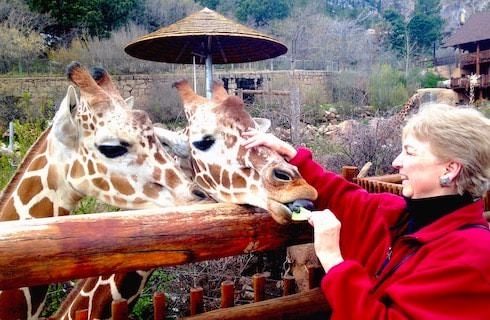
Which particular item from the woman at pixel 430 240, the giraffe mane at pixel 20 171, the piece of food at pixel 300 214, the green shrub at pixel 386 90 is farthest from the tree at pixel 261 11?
the woman at pixel 430 240

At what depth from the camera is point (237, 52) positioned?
7008 mm

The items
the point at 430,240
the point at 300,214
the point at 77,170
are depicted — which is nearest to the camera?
the point at 430,240

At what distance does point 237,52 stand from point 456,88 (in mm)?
18878

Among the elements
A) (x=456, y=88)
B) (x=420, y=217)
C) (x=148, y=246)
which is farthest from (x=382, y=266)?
(x=456, y=88)

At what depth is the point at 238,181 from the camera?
2.21m

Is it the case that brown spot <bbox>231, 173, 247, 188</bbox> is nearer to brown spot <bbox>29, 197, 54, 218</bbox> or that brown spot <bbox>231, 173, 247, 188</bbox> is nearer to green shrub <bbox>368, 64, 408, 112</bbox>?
brown spot <bbox>29, 197, 54, 218</bbox>

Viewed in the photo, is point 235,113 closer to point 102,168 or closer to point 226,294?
point 102,168

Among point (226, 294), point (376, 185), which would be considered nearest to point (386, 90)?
point (376, 185)

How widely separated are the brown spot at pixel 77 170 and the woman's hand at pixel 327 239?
1439 millimetres

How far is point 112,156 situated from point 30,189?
1.57 ft

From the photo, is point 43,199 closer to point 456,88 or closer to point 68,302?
point 68,302

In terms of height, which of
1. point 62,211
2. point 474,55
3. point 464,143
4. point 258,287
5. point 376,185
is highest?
point 474,55

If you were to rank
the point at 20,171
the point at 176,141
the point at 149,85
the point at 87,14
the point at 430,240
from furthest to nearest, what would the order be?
1. the point at 87,14
2. the point at 149,85
3. the point at 176,141
4. the point at 20,171
5. the point at 430,240

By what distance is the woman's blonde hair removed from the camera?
1434 mm
